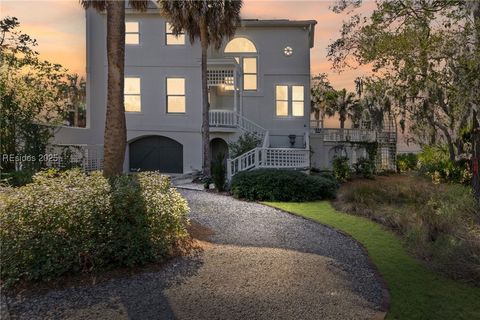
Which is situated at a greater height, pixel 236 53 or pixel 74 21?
pixel 74 21

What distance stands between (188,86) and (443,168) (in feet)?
43.5

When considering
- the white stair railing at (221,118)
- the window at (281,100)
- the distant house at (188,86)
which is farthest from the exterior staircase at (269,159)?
the window at (281,100)

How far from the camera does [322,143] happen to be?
922 inches

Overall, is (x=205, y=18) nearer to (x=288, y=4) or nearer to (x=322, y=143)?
(x=288, y=4)

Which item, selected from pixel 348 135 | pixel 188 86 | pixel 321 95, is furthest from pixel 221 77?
pixel 321 95

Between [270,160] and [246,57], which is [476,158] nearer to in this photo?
[270,160]

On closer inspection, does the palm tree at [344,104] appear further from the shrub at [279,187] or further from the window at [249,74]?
the shrub at [279,187]

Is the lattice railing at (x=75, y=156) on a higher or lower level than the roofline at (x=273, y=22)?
lower

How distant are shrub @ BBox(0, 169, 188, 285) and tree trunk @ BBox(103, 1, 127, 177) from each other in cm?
147

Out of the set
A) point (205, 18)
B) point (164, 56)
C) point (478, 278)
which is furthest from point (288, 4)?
point (478, 278)

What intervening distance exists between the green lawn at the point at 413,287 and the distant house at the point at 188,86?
13.3 m

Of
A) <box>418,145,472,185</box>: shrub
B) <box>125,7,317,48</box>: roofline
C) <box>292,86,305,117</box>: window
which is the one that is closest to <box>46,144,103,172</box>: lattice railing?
<box>125,7,317,48</box>: roofline

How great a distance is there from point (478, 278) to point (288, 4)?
51.0ft

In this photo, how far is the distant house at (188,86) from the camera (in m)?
21.7
